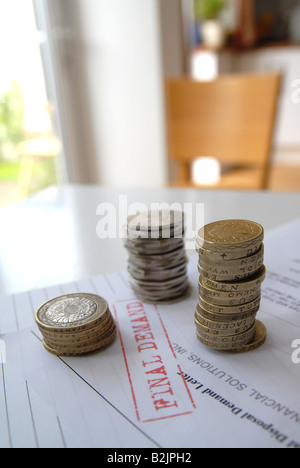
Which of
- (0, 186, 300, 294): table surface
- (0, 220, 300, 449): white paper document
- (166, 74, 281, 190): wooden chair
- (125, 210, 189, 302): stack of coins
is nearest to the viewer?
(0, 220, 300, 449): white paper document

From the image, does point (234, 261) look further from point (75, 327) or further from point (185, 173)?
point (185, 173)

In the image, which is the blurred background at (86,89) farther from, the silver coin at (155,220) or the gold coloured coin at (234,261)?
the gold coloured coin at (234,261)

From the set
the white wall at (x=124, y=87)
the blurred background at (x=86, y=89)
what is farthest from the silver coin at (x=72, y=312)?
the white wall at (x=124, y=87)

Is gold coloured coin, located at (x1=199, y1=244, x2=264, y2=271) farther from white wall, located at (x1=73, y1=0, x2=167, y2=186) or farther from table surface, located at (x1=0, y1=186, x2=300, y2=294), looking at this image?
white wall, located at (x1=73, y1=0, x2=167, y2=186)

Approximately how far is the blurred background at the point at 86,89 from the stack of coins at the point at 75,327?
1.26m

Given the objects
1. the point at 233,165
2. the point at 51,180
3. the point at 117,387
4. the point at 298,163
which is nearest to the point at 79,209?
the point at 117,387

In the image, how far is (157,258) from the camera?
438 mm

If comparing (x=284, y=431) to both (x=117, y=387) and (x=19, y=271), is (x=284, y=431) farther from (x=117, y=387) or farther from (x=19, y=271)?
(x=19, y=271)

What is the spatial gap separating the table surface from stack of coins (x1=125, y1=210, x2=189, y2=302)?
0.11 meters

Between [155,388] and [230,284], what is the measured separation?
10 centimetres

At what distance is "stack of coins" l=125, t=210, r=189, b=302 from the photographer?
17.1 inches

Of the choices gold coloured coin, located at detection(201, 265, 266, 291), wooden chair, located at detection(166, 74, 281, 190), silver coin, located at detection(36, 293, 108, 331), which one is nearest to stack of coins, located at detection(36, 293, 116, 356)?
silver coin, located at detection(36, 293, 108, 331)

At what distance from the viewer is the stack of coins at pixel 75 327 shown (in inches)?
14.0

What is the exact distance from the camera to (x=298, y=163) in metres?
3.24
